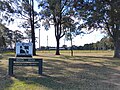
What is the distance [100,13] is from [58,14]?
12541mm

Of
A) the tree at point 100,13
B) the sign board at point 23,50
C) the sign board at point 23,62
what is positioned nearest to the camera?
the sign board at point 23,62

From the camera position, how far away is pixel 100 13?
36.5 meters

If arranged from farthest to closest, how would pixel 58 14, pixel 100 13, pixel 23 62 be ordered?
pixel 58 14
pixel 100 13
pixel 23 62

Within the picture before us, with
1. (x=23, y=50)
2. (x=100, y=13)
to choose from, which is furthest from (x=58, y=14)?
(x=23, y=50)

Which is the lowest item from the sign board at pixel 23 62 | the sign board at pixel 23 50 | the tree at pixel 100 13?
the sign board at pixel 23 62

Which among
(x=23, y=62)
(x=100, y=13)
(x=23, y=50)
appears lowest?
(x=23, y=62)

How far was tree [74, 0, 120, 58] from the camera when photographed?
35.6 m

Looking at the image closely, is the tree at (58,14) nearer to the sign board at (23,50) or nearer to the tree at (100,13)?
the tree at (100,13)

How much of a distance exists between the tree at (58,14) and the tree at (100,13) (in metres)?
4.99

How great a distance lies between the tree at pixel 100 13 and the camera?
117ft

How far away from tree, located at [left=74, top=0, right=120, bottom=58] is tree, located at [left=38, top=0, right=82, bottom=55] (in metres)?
4.99

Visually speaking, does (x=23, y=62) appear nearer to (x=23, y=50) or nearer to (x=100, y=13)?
(x=23, y=50)

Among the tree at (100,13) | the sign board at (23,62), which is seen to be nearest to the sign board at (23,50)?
the sign board at (23,62)

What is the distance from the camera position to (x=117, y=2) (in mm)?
34469
